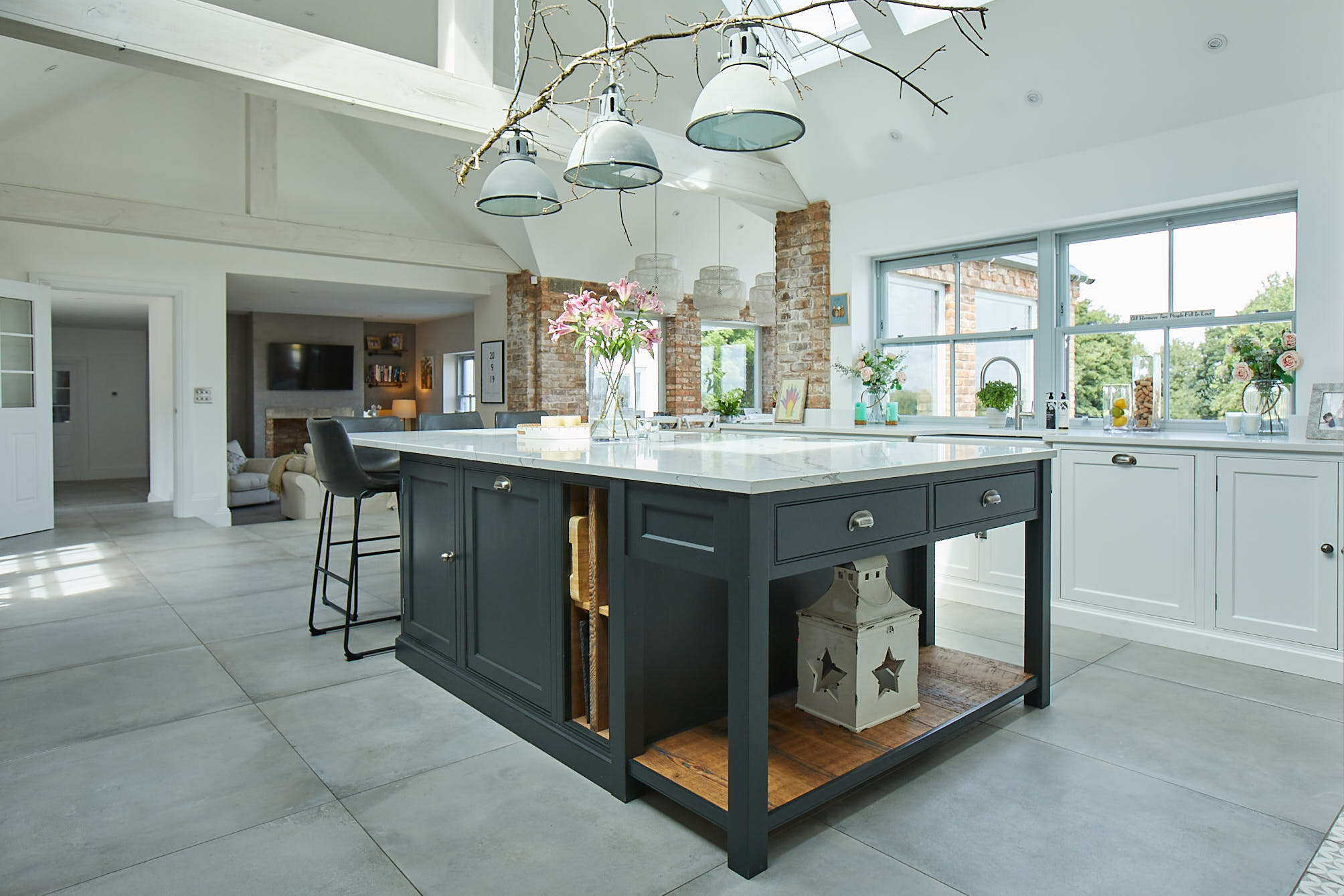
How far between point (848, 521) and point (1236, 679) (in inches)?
87.8

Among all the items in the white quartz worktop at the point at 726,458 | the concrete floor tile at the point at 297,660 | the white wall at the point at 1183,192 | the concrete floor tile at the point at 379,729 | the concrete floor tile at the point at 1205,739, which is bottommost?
the concrete floor tile at the point at 1205,739

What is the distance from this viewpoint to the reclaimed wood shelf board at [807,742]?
184cm

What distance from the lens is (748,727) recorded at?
163 centimetres

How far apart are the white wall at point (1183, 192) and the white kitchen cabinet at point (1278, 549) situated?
1.97 ft

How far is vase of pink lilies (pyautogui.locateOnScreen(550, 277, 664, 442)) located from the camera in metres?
2.84

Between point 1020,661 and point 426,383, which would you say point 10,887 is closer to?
Answer: point 1020,661

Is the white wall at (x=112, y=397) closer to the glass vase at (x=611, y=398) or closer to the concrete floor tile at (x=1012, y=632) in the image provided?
the glass vase at (x=611, y=398)

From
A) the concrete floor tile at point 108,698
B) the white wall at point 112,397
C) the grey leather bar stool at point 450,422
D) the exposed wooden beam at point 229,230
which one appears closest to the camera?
the concrete floor tile at point 108,698

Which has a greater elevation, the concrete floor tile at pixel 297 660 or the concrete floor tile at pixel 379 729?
the concrete floor tile at pixel 297 660

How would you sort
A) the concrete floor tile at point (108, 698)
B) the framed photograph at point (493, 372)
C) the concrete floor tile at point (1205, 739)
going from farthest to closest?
the framed photograph at point (493, 372)
the concrete floor tile at point (108, 698)
the concrete floor tile at point (1205, 739)

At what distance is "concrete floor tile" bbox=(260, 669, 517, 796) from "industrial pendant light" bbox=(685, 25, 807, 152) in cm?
200

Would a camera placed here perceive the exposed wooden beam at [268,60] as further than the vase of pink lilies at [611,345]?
Yes

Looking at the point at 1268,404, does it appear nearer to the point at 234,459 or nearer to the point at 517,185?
the point at 517,185

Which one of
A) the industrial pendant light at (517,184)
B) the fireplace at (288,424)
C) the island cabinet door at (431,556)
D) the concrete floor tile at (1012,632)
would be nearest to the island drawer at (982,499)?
the concrete floor tile at (1012,632)
